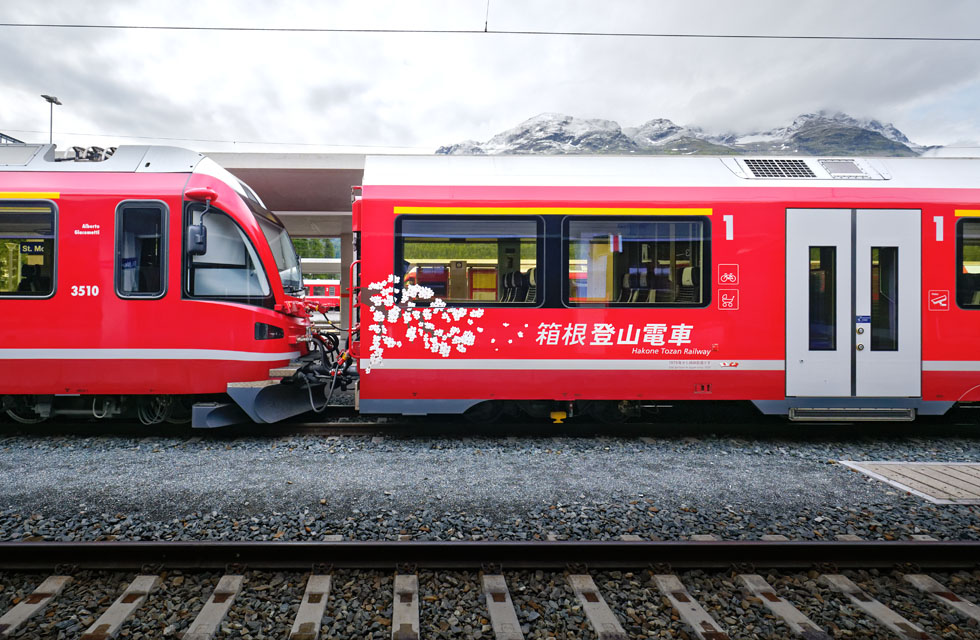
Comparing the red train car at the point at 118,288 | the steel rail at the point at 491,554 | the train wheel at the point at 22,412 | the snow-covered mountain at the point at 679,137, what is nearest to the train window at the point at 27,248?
the red train car at the point at 118,288

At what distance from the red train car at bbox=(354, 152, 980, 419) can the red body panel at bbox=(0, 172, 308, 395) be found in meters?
1.82

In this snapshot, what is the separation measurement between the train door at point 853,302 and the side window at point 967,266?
1.51 ft

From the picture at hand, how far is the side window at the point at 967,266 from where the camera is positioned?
5.57 metres

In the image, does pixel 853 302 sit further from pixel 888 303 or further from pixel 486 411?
pixel 486 411

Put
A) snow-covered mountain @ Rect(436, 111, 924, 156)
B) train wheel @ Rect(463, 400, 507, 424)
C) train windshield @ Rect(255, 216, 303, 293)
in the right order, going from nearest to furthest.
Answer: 1. train wheel @ Rect(463, 400, 507, 424)
2. train windshield @ Rect(255, 216, 303, 293)
3. snow-covered mountain @ Rect(436, 111, 924, 156)

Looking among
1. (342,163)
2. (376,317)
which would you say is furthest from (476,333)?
(342,163)

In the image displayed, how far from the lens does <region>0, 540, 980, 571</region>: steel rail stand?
118 inches

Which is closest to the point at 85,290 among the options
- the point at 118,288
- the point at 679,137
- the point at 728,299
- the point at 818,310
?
the point at 118,288

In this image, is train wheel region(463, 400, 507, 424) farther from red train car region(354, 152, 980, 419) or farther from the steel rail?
the steel rail

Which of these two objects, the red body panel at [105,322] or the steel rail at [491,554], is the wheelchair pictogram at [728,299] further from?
the red body panel at [105,322]

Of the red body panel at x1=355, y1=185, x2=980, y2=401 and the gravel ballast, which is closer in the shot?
the gravel ballast

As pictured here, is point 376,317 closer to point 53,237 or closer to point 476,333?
point 476,333

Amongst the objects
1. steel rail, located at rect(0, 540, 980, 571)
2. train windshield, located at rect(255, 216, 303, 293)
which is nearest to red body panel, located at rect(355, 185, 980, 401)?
train windshield, located at rect(255, 216, 303, 293)

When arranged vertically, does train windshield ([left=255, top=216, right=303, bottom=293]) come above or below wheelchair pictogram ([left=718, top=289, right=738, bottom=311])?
above
